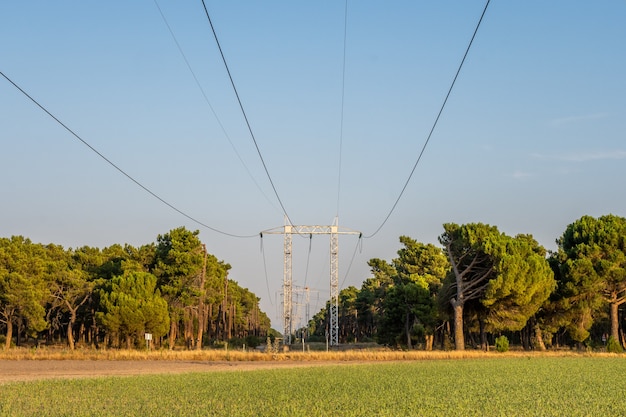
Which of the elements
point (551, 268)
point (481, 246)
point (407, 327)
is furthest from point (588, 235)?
point (407, 327)

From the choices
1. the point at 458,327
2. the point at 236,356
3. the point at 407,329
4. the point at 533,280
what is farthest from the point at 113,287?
the point at 533,280

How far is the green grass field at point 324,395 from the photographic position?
19766mm

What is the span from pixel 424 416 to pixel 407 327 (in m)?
65.1

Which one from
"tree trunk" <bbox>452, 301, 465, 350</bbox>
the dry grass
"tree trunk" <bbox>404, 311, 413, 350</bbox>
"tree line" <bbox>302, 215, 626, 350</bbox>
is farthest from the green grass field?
"tree trunk" <bbox>404, 311, 413, 350</bbox>

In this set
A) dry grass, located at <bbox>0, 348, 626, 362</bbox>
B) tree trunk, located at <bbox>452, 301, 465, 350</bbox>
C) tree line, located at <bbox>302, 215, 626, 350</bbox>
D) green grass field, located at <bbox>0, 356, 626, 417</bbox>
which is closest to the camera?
green grass field, located at <bbox>0, 356, 626, 417</bbox>

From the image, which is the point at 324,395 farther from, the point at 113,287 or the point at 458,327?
the point at 113,287

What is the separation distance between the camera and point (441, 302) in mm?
72188

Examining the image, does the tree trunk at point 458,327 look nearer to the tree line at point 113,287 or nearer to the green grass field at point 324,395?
the tree line at point 113,287

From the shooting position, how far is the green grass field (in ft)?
64.8

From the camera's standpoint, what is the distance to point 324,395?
2459cm

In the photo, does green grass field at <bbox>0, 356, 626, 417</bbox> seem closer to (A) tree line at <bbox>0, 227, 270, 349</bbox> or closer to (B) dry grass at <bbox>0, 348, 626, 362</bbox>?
(B) dry grass at <bbox>0, 348, 626, 362</bbox>

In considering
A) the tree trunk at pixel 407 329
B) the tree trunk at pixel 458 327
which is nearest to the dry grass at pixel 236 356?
the tree trunk at pixel 458 327

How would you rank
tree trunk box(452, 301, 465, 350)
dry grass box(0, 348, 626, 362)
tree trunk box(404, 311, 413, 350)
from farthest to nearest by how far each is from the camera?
tree trunk box(404, 311, 413, 350)
tree trunk box(452, 301, 465, 350)
dry grass box(0, 348, 626, 362)

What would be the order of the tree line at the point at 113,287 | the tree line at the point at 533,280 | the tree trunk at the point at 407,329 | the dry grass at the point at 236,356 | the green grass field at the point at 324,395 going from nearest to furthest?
the green grass field at the point at 324,395 → the dry grass at the point at 236,356 → the tree line at the point at 533,280 → the tree line at the point at 113,287 → the tree trunk at the point at 407,329
